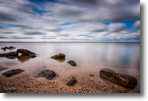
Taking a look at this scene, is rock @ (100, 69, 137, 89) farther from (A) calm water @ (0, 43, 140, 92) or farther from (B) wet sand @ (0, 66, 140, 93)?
(A) calm water @ (0, 43, 140, 92)

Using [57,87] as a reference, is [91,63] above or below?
above

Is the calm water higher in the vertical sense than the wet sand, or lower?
higher

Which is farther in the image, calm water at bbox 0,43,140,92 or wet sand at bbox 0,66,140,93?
calm water at bbox 0,43,140,92

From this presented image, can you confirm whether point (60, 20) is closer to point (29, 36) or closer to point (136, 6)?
point (29, 36)

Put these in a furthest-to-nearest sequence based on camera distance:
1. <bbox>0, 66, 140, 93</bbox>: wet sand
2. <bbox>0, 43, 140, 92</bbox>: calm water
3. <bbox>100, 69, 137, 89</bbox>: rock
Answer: <bbox>0, 43, 140, 92</bbox>: calm water, <bbox>100, 69, 137, 89</bbox>: rock, <bbox>0, 66, 140, 93</bbox>: wet sand

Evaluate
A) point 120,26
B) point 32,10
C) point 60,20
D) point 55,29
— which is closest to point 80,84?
point 55,29

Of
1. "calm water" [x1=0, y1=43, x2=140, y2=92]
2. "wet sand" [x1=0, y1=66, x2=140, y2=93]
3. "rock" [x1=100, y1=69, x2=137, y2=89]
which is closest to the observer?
"wet sand" [x1=0, y1=66, x2=140, y2=93]

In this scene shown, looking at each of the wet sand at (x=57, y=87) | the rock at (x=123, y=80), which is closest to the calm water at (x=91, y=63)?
the rock at (x=123, y=80)

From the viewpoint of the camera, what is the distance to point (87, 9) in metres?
4.09

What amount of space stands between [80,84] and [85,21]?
338 centimetres

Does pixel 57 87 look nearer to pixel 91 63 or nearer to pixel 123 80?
pixel 123 80

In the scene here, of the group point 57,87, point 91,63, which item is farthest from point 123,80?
point 91,63

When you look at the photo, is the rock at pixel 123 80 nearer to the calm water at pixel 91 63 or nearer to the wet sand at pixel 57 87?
the wet sand at pixel 57 87

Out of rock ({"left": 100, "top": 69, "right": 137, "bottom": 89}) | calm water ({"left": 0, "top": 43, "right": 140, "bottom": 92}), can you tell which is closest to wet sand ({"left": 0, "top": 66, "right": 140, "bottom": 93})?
rock ({"left": 100, "top": 69, "right": 137, "bottom": 89})
